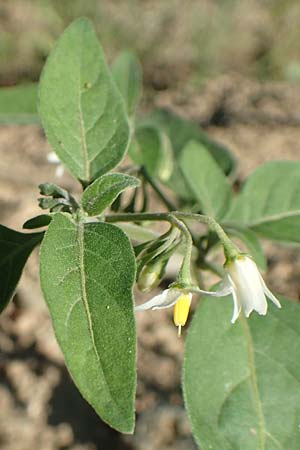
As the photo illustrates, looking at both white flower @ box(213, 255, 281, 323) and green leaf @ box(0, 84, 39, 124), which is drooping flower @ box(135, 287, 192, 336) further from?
green leaf @ box(0, 84, 39, 124)

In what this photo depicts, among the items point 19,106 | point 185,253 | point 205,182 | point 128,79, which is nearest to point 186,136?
point 128,79

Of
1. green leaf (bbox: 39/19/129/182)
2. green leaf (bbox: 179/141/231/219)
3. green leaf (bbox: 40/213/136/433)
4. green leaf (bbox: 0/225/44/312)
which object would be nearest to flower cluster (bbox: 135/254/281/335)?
green leaf (bbox: 40/213/136/433)

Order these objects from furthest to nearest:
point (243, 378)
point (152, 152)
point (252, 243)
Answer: point (152, 152) → point (252, 243) → point (243, 378)

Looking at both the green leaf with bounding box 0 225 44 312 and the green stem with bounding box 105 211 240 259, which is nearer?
the green stem with bounding box 105 211 240 259

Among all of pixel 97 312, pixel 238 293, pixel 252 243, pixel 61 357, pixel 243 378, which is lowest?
pixel 61 357

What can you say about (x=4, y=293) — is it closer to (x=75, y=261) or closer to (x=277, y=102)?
(x=75, y=261)

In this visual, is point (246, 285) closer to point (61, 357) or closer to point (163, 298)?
point (163, 298)

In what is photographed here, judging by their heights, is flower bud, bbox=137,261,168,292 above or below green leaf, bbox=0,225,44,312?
below
